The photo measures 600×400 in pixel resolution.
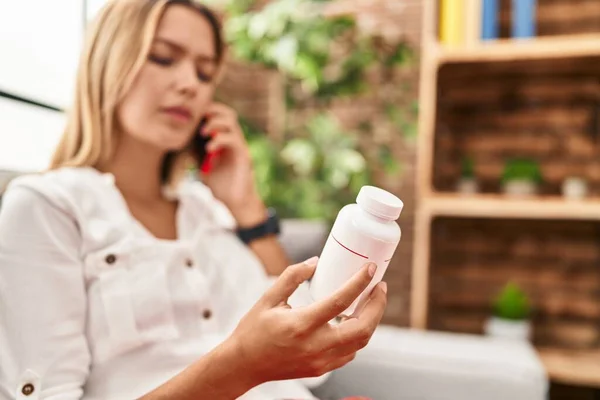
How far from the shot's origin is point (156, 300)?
87 centimetres

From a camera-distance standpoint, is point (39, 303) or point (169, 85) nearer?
point (39, 303)

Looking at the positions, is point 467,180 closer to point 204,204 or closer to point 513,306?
point 513,306

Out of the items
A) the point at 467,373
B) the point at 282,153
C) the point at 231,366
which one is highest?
the point at 282,153

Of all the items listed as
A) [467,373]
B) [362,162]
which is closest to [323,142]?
[362,162]

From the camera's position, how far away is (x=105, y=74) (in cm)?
95

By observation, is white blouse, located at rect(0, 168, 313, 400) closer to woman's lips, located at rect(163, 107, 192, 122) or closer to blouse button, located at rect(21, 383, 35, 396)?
blouse button, located at rect(21, 383, 35, 396)

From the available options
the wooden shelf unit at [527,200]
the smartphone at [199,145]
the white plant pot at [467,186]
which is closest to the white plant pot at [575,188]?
the wooden shelf unit at [527,200]

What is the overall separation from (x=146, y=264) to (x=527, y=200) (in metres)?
1.17

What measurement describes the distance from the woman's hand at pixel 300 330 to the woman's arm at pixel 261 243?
628 millimetres

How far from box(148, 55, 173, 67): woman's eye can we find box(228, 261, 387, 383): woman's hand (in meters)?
0.55

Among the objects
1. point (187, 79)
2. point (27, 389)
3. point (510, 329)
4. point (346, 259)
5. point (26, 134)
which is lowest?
point (510, 329)

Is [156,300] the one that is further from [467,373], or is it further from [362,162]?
[362,162]

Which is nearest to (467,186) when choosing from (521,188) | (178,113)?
(521,188)

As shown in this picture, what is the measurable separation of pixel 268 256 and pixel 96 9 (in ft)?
1.95
